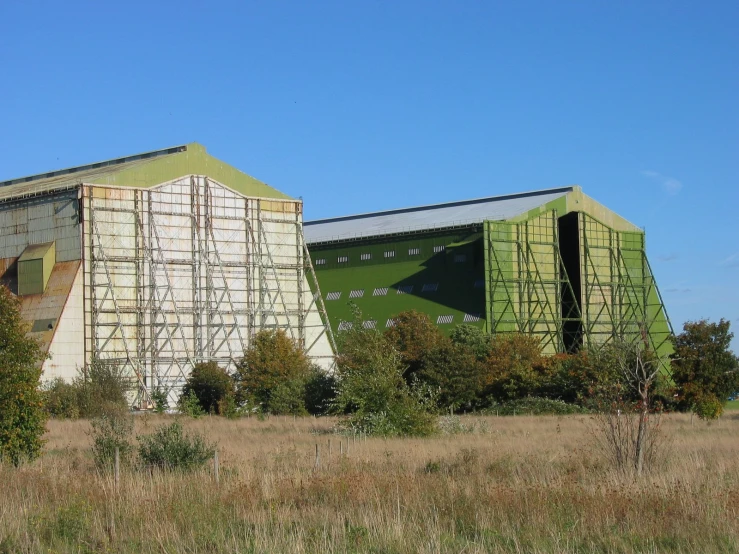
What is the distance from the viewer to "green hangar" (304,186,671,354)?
7869cm

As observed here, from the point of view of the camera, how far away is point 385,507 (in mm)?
17750

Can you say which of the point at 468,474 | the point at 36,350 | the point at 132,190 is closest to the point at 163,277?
the point at 132,190

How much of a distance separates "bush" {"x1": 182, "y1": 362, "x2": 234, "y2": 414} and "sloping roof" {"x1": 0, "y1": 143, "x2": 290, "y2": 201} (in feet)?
39.2

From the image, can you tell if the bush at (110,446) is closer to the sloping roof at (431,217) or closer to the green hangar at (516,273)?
the green hangar at (516,273)

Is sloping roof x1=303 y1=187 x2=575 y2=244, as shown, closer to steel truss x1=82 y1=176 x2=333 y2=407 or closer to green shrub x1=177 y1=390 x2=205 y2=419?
steel truss x1=82 y1=176 x2=333 y2=407

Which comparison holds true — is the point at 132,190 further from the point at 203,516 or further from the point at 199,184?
the point at 203,516

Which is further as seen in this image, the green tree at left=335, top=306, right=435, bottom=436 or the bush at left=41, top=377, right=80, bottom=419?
the bush at left=41, top=377, right=80, bottom=419

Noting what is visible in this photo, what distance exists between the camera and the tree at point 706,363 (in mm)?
51375

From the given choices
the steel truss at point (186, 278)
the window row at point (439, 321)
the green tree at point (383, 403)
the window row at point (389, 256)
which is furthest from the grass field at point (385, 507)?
the window row at point (389, 256)

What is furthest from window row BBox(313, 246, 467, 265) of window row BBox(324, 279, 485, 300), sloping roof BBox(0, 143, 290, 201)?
sloping roof BBox(0, 143, 290, 201)

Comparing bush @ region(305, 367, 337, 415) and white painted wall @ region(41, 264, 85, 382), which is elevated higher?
white painted wall @ region(41, 264, 85, 382)

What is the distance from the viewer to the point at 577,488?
755 inches

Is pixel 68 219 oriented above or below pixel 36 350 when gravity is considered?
above

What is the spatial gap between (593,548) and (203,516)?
20.3 ft
